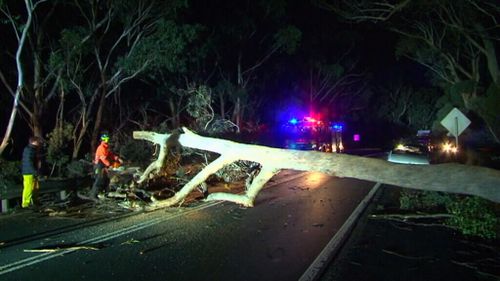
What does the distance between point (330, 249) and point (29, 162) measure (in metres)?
7.80

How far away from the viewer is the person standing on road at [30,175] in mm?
12008

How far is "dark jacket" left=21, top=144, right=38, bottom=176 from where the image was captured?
12.0 metres

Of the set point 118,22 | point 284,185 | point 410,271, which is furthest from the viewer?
point 118,22

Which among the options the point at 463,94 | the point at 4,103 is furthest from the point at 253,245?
the point at 463,94

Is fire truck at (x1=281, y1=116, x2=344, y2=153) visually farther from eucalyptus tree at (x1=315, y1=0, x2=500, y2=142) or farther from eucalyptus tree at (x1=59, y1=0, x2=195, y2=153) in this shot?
eucalyptus tree at (x1=59, y1=0, x2=195, y2=153)

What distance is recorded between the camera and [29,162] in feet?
39.6

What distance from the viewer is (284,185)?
17.1 metres

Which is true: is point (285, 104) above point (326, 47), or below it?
below

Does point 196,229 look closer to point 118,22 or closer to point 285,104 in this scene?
point 118,22

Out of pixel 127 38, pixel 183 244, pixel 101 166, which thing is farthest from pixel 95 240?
pixel 127 38

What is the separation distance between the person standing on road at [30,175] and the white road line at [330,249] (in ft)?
24.1

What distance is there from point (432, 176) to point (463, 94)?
30.0 metres

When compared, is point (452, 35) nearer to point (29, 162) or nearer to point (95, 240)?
point (29, 162)

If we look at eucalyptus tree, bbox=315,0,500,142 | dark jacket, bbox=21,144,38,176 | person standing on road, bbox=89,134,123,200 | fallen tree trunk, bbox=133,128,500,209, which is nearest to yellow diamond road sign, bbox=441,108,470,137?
eucalyptus tree, bbox=315,0,500,142
